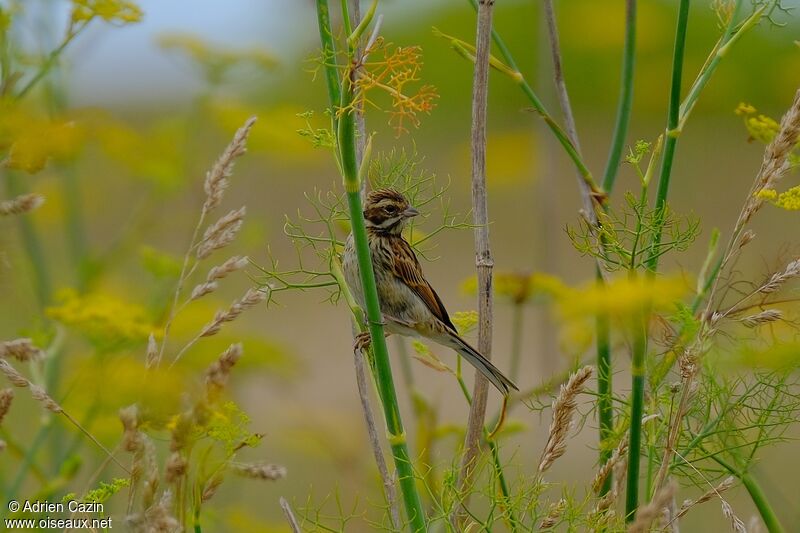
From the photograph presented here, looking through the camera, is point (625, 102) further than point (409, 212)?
No

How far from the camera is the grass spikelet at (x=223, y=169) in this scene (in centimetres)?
186

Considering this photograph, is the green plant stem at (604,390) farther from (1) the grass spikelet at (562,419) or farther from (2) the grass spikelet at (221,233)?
(2) the grass spikelet at (221,233)

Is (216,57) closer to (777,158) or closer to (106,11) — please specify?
(106,11)

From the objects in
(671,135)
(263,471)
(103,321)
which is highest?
(103,321)

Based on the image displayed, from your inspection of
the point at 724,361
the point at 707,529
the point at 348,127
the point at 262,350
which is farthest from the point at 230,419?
the point at 707,529

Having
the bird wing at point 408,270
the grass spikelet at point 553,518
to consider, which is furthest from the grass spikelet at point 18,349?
the bird wing at point 408,270

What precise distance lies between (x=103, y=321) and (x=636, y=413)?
1.71m

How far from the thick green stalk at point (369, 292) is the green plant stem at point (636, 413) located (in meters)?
0.41

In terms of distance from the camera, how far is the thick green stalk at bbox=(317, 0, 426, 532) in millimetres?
1624

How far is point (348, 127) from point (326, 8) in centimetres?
21

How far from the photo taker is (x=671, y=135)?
1903 millimetres

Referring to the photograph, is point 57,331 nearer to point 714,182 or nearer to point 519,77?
point 519,77

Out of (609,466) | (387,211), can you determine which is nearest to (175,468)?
(609,466)

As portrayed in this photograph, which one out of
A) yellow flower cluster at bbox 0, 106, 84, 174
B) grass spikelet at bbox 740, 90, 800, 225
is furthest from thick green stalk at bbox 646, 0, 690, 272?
yellow flower cluster at bbox 0, 106, 84, 174
